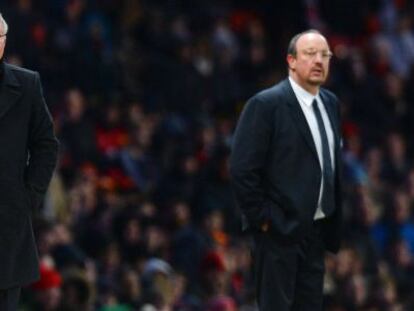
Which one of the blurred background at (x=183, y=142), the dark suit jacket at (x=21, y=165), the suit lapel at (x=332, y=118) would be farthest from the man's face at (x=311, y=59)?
the blurred background at (x=183, y=142)

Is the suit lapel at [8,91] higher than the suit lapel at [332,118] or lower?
higher

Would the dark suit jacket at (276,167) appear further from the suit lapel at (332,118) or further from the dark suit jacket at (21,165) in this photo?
the dark suit jacket at (21,165)

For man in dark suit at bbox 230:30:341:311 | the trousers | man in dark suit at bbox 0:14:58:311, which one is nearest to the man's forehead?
man in dark suit at bbox 230:30:341:311

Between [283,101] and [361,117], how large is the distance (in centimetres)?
1115

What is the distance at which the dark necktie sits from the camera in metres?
8.33

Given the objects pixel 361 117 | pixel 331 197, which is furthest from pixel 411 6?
pixel 331 197

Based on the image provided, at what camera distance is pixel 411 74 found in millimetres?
20656

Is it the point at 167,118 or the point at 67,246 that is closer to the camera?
the point at 67,246

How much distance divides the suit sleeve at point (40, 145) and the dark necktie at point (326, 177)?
5.68 feet

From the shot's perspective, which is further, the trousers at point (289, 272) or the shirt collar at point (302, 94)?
the shirt collar at point (302, 94)

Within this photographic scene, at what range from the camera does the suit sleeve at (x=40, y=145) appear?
23.8ft

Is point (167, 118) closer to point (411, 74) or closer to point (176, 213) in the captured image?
point (176, 213)

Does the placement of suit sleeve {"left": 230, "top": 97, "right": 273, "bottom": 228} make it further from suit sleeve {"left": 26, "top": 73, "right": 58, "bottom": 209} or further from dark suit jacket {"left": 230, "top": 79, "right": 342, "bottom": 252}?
suit sleeve {"left": 26, "top": 73, "right": 58, "bottom": 209}

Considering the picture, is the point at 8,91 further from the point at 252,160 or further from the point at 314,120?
the point at 314,120
